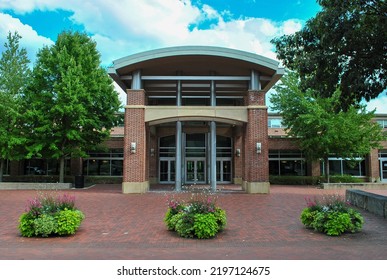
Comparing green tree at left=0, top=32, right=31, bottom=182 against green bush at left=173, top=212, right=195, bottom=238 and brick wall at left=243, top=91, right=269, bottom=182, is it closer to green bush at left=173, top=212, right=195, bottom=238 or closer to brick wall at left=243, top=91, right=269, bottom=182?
brick wall at left=243, top=91, right=269, bottom=182

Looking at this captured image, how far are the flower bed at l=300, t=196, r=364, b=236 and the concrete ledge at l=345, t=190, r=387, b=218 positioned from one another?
3.20 m

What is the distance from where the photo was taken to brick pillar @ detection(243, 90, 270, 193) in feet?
63.9

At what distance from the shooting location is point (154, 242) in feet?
25.4

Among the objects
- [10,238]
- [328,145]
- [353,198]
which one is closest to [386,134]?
[328,145]

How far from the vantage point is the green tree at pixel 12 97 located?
23.5m

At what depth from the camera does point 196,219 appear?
8.25 metres

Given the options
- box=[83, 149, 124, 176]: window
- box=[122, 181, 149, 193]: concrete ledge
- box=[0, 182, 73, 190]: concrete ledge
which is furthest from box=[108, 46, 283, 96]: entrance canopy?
box=[83, 149, 124, 176]: window

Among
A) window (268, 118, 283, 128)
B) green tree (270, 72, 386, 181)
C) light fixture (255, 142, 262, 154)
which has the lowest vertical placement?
light fixture (255, 142, 262, 154)

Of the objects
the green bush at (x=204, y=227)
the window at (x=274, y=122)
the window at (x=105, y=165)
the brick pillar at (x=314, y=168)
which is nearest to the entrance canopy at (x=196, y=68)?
the window at (x=105, y=165)

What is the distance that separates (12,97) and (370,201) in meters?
23.5

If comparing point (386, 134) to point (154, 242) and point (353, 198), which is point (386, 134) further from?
point (154, 242)

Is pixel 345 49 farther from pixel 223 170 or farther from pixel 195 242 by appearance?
pixel 223 170
